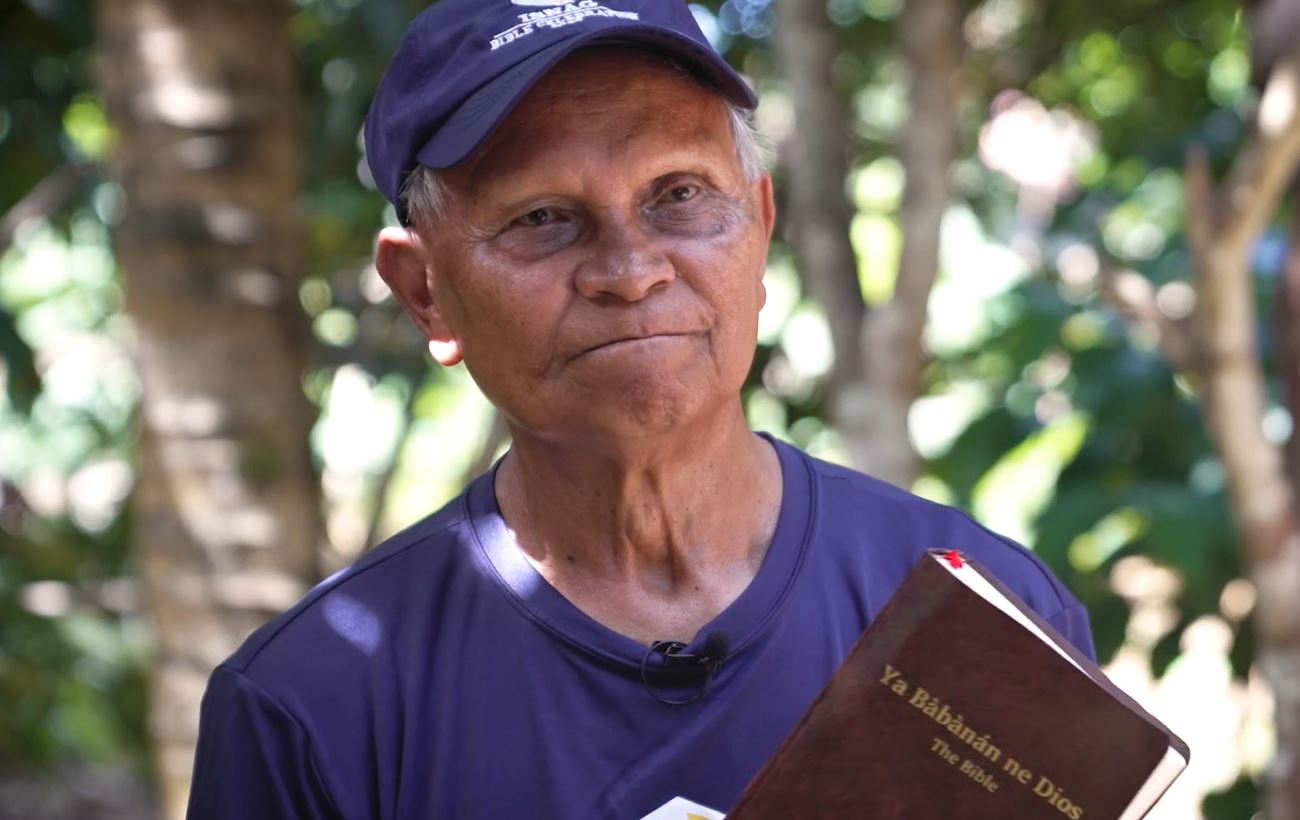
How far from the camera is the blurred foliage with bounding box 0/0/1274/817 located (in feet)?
10.8

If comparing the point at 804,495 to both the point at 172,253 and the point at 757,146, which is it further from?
the point at 172,253

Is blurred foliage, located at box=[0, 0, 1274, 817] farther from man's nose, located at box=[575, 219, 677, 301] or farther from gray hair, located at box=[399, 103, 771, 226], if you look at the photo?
man's nose, located at box=[575, 219, 677, 301]

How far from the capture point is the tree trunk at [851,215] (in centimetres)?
302

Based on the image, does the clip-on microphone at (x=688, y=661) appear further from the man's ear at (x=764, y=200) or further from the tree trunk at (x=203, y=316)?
the tree trunk at (x=203, y=316)

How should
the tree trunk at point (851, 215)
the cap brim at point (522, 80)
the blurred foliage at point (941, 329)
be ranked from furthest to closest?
1. the blurred foliage at point (941, 329)
2. the tree trunk at point (851, 215)
3. the cap brim at point (522, 80)

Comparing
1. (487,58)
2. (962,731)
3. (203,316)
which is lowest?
(203,316)

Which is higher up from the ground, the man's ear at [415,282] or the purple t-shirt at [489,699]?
the man's ear at [415,282]

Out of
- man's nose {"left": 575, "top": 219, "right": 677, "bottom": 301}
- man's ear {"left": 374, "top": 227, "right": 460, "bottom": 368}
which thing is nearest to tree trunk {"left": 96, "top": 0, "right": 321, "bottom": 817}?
man's ear {"left": 374, "top": 227, "right": 460, "bottom": 368}

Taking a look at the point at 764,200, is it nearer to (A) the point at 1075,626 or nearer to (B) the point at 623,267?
(B) the point at 623,267

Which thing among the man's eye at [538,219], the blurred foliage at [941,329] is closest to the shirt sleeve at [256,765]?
the man's eye at [538,219]

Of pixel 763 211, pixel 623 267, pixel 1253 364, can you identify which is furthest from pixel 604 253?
pixel 1253 364

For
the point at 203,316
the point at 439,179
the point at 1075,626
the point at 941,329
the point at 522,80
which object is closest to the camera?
the point at 522,80

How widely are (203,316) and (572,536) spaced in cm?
139

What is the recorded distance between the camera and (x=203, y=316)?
114 inches
